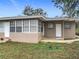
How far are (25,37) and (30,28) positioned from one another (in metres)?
1.22

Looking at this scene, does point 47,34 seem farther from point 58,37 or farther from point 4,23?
point 4,23

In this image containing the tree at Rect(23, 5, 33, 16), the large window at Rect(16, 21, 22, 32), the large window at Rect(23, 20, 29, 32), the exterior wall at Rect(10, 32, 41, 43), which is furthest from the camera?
the tree at Rect(23, 5, 33, 16)

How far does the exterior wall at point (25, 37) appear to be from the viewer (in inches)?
910

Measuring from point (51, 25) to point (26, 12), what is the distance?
25568 millimetres

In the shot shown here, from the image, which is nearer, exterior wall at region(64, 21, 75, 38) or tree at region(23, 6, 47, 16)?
exterior wall at region(64, 21, 75, 38)

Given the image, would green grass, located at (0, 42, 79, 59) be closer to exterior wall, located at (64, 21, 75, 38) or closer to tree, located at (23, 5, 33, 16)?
exterior wall, located at (64, 21, 75, 38)

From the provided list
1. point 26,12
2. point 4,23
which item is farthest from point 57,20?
point 26,12

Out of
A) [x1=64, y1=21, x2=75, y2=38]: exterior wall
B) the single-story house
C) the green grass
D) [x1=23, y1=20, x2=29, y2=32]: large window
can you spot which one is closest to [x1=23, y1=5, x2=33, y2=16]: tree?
the single-story house

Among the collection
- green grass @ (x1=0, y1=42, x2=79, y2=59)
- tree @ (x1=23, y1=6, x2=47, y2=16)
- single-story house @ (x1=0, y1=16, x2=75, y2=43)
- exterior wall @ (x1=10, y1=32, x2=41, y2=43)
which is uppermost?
tree @ (x1=23, y1=6, x2=47, y2=16)

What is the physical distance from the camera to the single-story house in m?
23.4

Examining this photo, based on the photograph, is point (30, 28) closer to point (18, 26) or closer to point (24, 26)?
point (24, 26)

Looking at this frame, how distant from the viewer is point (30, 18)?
23.4m

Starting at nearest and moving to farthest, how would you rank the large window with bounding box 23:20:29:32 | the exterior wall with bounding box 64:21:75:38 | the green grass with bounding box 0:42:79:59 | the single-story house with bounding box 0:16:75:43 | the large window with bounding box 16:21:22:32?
the green grass with bounding box 0:42:79:59, the single-story house with bounding box 0:16:75:43, the large window with bounding box 23:20:29:32, the large window with bounding box 16:21:22:32, the exterior wall with bounding box 64:21:75:38

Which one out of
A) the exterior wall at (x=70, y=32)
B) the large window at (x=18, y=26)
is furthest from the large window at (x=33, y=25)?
the exterior wall at (x=70, y=32)
